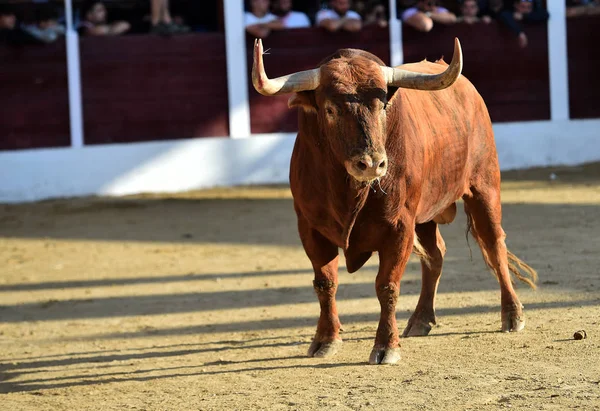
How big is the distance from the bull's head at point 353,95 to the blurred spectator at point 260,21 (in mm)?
6652

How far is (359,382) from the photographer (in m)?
4.13

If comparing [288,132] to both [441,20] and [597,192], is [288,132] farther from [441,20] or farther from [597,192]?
[597,192]

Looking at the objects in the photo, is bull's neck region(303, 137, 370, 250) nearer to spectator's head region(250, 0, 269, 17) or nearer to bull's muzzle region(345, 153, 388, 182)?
bull's muzzle region(345, 153, 388, 182)

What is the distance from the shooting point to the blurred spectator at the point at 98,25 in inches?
421

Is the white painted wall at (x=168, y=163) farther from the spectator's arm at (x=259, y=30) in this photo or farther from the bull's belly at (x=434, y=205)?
the bull's belly at (x=434, y=205)

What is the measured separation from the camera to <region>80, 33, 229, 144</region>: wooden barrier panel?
35.3ft

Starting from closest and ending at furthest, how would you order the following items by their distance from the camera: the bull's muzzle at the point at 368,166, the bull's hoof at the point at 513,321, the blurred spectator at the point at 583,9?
the bull's muzzle at the point at 368,166 < the bull's hoof at the point at 513,321 < the blurred spectator at the point at 583,9

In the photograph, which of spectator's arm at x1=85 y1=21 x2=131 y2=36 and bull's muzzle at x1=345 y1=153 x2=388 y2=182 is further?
spectator's arm at x1=85 y1=21 x2=131 y2=36

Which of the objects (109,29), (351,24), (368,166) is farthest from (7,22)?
(368,166)

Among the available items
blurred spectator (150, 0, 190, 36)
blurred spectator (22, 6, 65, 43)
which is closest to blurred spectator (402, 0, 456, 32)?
blurred spectator (150, 0, 190, 36)

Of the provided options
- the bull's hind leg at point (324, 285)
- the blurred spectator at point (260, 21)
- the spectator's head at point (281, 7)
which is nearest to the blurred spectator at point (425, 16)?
the spectator's head at point (281, 7)

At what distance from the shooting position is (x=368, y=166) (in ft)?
13.0

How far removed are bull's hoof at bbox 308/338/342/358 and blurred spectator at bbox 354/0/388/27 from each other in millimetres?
7006

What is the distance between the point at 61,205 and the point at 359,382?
6.43 metres
